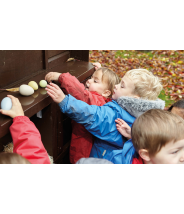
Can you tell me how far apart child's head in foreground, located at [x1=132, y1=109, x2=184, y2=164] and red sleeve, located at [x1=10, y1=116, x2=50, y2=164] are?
73 cm

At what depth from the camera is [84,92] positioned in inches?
88.4

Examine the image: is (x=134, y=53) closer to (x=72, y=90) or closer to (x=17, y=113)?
(x=72, y=90)

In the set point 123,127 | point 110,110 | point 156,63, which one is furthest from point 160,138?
point 156,63

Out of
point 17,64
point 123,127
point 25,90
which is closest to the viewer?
point 25,90

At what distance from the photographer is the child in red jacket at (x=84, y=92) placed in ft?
7.25

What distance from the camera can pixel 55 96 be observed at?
6.37 feet

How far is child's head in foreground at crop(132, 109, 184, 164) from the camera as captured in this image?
5.27 feet

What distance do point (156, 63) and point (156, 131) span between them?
7495mm

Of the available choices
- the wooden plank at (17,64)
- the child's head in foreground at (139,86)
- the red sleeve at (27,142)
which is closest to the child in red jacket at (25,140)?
the red sleeve at (27,142)

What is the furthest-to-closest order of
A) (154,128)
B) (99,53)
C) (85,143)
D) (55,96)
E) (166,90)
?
(99,53)
(166,90)
(85,143)
(55,96)
(154,128)

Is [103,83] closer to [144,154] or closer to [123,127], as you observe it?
[123,127]

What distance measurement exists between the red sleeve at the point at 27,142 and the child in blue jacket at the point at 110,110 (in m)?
0.42

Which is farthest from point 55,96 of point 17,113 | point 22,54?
point 22,54

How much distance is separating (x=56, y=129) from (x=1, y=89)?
806 mm
